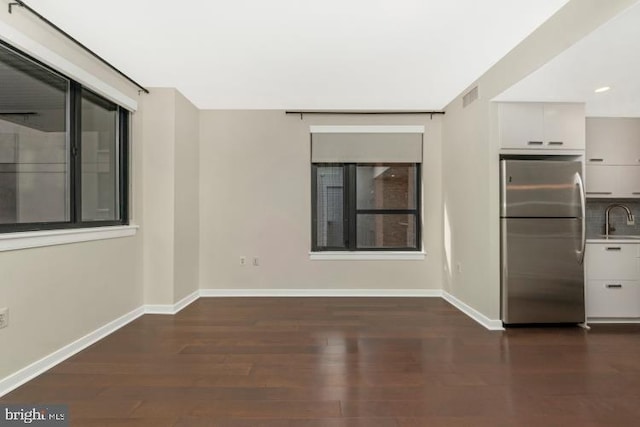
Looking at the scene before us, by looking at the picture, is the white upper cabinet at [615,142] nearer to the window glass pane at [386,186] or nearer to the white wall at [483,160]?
the white wall at [483,160]

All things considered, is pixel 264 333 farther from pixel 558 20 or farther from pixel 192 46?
pixel 558 20

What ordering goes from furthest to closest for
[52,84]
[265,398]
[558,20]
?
[52,84] < [558,20] < [265,398]

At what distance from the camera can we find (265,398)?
6.84 ft

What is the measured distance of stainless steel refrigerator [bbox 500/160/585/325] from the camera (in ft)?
10.8

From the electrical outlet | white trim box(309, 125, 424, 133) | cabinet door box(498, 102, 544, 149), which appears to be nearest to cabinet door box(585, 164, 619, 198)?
cabinet door box(498, 102, 544, 149)

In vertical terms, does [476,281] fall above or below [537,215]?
below

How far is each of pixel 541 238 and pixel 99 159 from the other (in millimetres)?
4451

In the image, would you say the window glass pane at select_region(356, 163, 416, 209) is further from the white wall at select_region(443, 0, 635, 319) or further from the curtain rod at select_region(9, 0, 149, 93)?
the curtain rod at select_region(9, 0, 149, 93)

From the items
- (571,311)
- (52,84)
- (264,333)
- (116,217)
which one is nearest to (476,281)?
(571,311)

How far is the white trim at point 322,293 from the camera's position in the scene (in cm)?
452

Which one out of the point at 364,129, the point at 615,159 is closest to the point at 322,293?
the point at 364,129

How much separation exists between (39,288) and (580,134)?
494cm

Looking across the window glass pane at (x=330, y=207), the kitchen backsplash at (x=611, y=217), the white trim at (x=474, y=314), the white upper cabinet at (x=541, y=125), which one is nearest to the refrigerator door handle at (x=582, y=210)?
the white upper cabinet at (x=541, y=125)

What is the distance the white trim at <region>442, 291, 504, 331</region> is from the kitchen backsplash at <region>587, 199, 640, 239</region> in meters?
1.77
